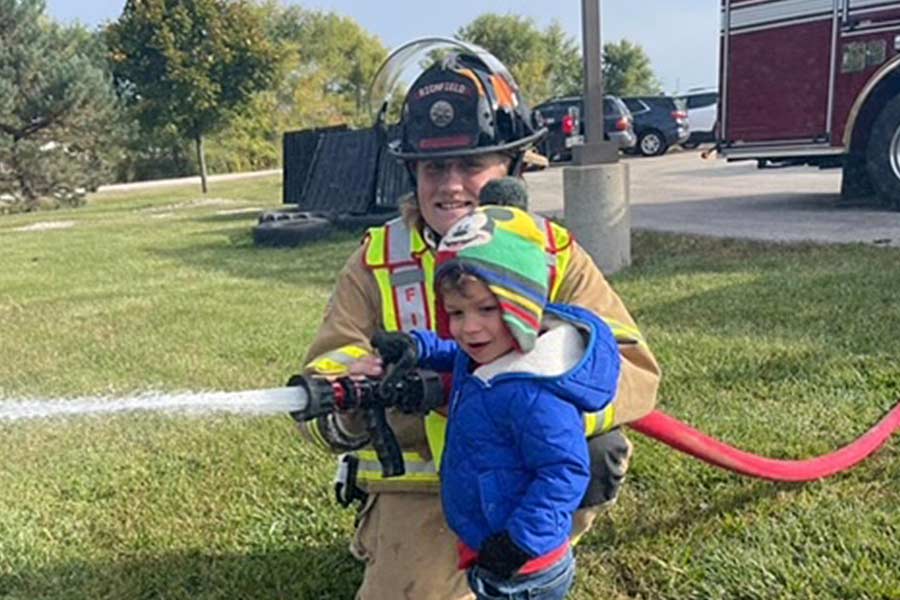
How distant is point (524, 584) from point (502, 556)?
103mm

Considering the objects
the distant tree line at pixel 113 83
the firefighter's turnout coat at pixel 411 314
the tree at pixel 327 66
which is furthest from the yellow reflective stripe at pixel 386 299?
the tree at pixel 327 66

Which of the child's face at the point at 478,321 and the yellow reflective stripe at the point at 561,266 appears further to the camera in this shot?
the yellow reflective stripe at the point at 561,266

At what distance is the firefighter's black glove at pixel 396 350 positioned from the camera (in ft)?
5.87

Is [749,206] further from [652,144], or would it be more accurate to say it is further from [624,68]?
[624,68]

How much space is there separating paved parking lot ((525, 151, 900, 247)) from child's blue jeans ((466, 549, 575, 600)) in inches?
227

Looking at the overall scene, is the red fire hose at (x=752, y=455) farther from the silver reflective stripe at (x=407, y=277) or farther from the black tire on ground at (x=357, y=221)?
the black tire on ground at (x=357, y=221)

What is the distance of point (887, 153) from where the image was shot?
27.9 ft

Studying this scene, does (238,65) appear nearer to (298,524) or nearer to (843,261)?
(843,261)

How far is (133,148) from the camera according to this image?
3472cm

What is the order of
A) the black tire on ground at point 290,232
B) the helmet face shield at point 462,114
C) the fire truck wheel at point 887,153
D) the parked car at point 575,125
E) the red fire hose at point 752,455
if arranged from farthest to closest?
1. the parked car at point 575,125
2. the black tire on ground at point 290,232
3. the fire truck wheel at point 887,153
4. the red fire hose at point 752,455
5. the helmet face shield at point 462,114

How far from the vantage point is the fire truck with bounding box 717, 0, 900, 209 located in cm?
859

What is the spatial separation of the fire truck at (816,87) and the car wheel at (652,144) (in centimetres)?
1567

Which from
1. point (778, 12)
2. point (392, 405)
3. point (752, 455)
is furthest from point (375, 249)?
point (778, 12)

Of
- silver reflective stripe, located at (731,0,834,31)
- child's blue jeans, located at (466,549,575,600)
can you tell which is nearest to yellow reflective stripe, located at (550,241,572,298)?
child's blue jeans, located at (466,549,575,600)
